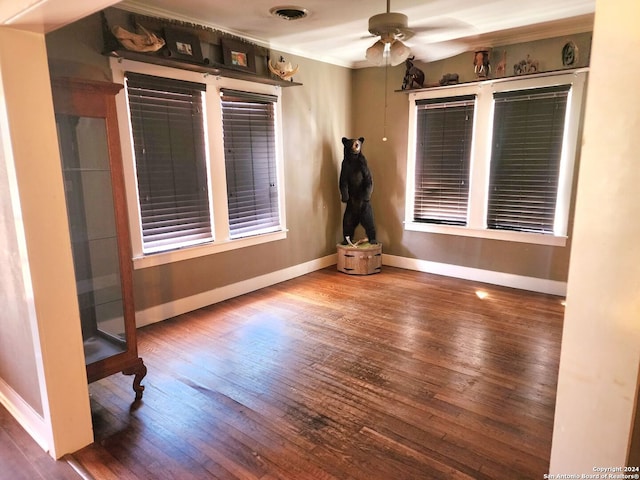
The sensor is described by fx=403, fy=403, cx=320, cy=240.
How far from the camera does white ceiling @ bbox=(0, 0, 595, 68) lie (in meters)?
3.03

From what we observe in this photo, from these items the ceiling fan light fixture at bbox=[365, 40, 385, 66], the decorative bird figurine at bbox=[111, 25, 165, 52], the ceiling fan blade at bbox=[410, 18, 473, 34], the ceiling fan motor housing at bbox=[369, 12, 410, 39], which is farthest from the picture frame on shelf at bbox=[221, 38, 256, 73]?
the ceiling fan blade at bbox=[410, 18, 473, 34]

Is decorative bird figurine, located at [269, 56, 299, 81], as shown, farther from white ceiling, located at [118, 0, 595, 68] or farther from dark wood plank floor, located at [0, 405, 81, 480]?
dark wood plank floor, located at [0, 405, 81, 480]

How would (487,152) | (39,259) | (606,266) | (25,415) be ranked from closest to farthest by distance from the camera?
(606,266) → (39,259) → (25,415) → (487,152)

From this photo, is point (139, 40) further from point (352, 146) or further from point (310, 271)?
point (310, 271)

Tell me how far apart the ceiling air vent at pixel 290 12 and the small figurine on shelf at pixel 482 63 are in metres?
1.87

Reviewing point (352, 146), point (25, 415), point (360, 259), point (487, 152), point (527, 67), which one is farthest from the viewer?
point (360, 259)

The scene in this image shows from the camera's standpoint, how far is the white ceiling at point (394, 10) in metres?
3.03

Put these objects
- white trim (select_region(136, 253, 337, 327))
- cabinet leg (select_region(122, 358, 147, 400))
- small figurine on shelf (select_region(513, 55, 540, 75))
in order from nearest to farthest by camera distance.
Answer: 1. cabinet leg (select_region(122, 358, 147, 400))
2. white trim (select_region(136, 253, 337, 327))
3. small figurine on shelf (select_region(513, 55, 540, 75))

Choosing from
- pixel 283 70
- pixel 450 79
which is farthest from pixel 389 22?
pixel 450 79

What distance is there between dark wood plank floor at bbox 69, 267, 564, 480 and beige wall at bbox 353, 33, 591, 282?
1.72 feet

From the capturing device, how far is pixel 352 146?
4645mm

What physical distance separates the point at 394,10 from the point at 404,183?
212 centimetres

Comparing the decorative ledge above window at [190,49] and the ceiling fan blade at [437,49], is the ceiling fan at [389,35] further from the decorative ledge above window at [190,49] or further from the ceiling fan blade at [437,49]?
the decorative ledge above window at [190,49]

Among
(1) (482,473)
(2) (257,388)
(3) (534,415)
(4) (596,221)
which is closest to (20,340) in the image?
(2) (257,388)
